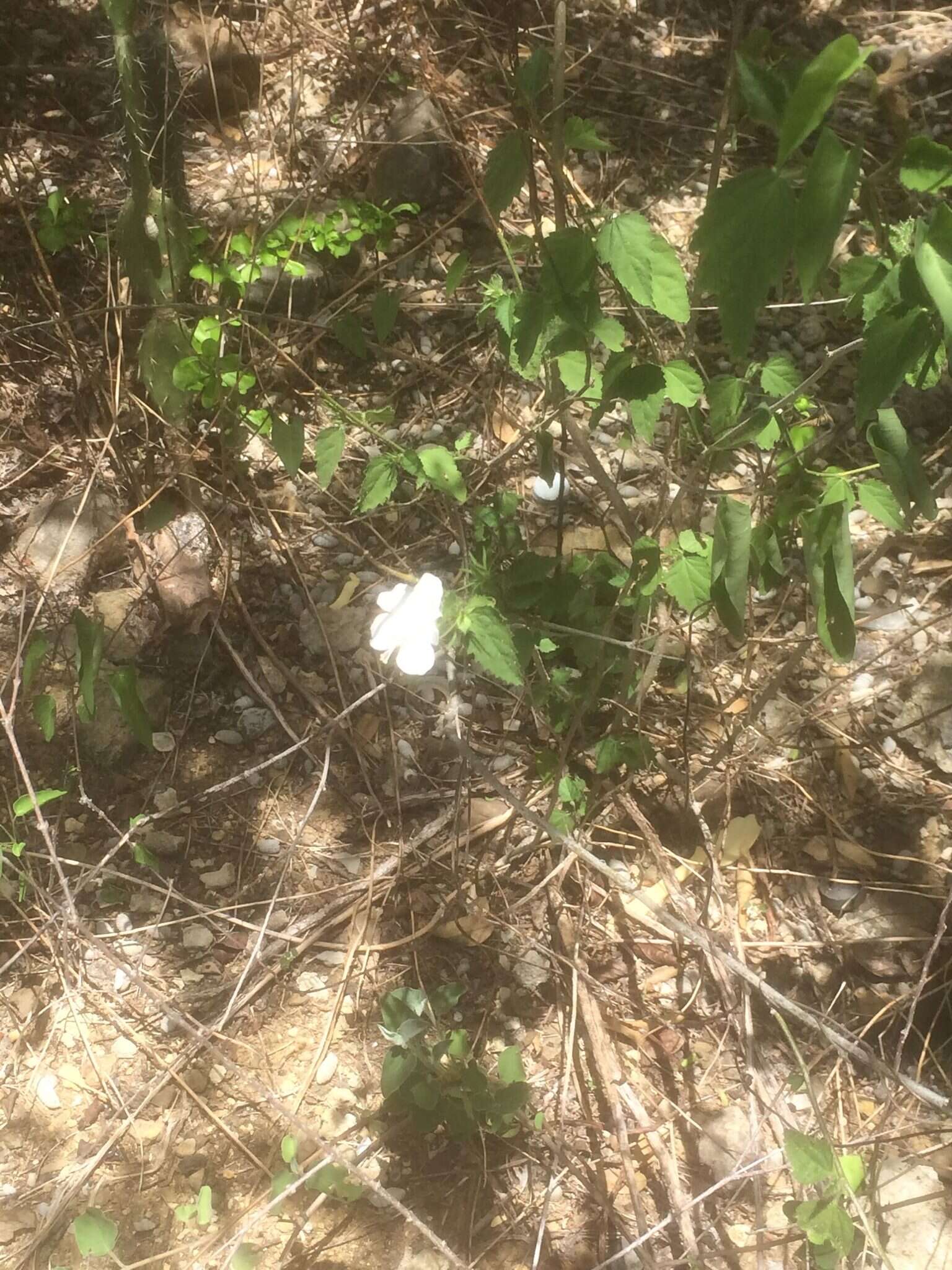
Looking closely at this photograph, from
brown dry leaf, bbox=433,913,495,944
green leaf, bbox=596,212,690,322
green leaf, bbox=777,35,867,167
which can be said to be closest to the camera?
green leaf, bbox=777,35,867,167

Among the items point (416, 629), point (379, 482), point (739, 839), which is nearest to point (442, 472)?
point (379, 482)

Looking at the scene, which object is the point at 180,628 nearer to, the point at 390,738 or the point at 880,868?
the point at 390,738

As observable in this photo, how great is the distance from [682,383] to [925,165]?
0.38 meters

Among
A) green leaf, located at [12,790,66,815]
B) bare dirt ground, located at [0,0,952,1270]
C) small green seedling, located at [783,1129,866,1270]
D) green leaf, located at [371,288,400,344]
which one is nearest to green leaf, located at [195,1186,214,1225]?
bare dirt ground, located at [0,0,952,1270]

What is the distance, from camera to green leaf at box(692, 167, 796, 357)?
0.67m

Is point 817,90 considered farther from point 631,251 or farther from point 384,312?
point 384,312

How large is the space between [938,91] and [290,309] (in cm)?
179

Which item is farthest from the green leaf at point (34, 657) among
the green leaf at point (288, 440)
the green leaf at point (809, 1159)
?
the green leaf at point (809, 1159)

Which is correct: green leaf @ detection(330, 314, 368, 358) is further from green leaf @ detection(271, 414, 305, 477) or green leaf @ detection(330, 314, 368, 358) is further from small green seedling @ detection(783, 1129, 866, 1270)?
small green seedling @ detection(783, 1129, 866, 1270)

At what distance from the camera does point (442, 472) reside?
1315mm

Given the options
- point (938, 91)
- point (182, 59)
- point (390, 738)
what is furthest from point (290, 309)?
point (938, 91)

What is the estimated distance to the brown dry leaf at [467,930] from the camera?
5.02 ft

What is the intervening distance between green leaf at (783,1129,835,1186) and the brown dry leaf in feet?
1.92

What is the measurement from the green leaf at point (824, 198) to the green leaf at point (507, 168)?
405 millimetres
